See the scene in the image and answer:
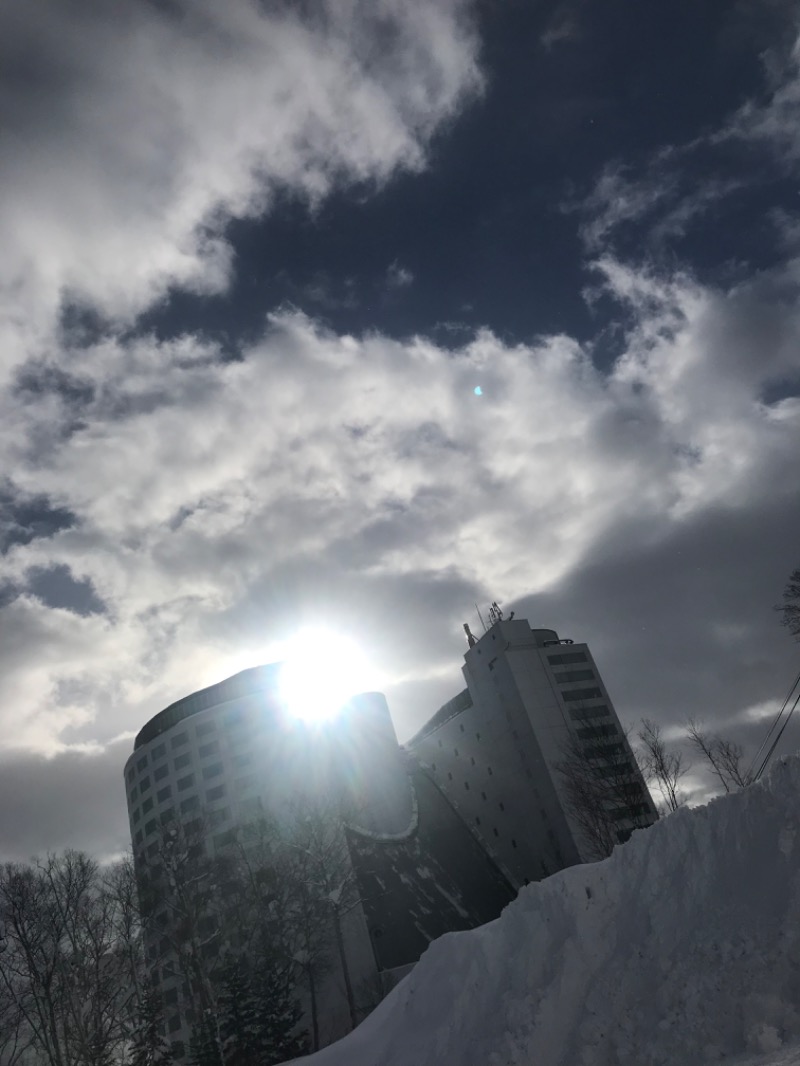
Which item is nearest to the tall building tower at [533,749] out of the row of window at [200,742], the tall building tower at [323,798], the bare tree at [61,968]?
the tall building tower at [323,798]

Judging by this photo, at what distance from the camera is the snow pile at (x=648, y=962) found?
11805 millimetres

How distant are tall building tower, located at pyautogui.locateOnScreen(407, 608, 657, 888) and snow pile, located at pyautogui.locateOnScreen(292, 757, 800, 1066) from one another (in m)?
60.6

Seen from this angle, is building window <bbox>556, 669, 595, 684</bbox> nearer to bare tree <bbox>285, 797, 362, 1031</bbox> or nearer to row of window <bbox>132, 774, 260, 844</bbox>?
bare tree <bbox>285, 797, 362, 1031</bbox>

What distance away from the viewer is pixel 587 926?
16.0 meters

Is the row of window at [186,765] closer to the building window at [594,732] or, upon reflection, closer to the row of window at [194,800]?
the row of window at [194,800]

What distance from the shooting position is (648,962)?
13859 millimetres

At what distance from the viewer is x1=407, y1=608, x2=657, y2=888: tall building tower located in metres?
82.9

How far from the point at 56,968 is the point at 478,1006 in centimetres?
3607

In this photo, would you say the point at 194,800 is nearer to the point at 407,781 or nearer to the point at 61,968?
the point at 407,781

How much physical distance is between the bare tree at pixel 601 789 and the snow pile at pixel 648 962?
45.9m

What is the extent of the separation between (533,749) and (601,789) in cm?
2092

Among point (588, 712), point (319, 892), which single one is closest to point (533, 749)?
point (588, 712)

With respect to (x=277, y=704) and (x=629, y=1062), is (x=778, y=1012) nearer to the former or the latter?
(x=629, y=1062)

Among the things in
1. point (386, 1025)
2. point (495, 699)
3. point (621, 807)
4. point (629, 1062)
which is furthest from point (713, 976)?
point (495, 699)
